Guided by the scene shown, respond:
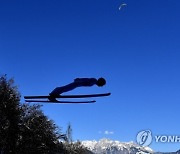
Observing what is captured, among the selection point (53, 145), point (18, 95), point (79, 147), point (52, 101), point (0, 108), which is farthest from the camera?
point (79, 147)

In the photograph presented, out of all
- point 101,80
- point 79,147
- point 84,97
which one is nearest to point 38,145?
point 84,97

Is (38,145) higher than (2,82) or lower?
lower

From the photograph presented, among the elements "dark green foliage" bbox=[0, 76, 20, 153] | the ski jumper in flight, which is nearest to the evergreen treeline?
"dark green foliage" bbox=[0, 76, 20, 153]

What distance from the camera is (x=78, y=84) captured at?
19.8 metres

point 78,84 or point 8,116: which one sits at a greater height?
point 8,116

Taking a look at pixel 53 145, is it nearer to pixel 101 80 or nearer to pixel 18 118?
pixel 18 118

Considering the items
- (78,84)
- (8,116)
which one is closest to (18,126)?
(8,116)

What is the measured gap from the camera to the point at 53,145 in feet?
175

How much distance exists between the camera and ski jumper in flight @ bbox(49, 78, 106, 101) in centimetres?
1867

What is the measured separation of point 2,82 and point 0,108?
11.8 feet

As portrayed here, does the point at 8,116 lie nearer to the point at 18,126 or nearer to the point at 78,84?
the point at 18,126

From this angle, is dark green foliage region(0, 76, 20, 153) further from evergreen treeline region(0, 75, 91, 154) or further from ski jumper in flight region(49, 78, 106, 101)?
ski jumper in flight region(49, 78, 106, 101)

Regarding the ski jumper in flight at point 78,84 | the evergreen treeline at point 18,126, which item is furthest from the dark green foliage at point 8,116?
the ski jumper in flight at point 78,84

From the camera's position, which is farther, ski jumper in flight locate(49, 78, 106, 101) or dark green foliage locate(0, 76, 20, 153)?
dark green foliage locate(0, 76, 20, 153)
